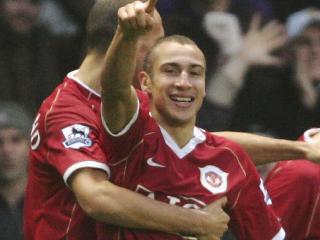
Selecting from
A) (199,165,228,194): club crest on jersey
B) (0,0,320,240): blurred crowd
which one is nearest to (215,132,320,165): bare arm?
(199,165,228,194): club crest on jersey

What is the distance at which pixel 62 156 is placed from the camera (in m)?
4.82

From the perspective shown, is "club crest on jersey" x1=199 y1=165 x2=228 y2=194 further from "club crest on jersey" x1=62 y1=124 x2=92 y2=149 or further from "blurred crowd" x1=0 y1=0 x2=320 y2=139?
"blurred crowd" x1=0 y1=0 x2=320 y2=139

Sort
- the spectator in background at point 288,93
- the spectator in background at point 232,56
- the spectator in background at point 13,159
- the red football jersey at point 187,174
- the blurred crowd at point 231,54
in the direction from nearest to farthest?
the red football jersey at point 187,174 → the spectator in background at point 13,159 → the blurred crowd at point 231,54 → the spectator in background at point 232,56 → the spectator in background at point 288,93

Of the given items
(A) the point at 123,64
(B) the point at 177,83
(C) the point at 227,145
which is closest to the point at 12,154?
(C) the point at 227,145

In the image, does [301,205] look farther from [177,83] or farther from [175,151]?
[177,83]

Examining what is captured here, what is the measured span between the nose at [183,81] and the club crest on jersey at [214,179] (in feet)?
1.01

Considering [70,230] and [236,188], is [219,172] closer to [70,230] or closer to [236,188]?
[236,188]

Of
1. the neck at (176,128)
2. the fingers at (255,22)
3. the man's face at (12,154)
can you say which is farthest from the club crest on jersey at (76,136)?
the fingers at (255,22)

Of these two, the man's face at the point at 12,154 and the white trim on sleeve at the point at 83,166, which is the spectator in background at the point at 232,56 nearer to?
the man's face at the point at 12,154

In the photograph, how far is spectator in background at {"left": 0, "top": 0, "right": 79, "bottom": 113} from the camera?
22.7 ft

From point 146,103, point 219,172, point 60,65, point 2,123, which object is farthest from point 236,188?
point 60,65

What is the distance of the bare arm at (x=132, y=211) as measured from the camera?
15.1 ft

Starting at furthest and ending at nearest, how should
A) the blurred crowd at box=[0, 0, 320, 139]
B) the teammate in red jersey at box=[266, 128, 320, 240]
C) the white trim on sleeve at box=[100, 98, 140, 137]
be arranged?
the blurred crowd at box=[0, 0, 320, 139] < the teammate in red jersey at box=[266, 128, 320, 240] < the white trim on sleeve at box=[100, 98, 140, 137]

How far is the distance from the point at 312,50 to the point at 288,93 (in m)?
0.27
